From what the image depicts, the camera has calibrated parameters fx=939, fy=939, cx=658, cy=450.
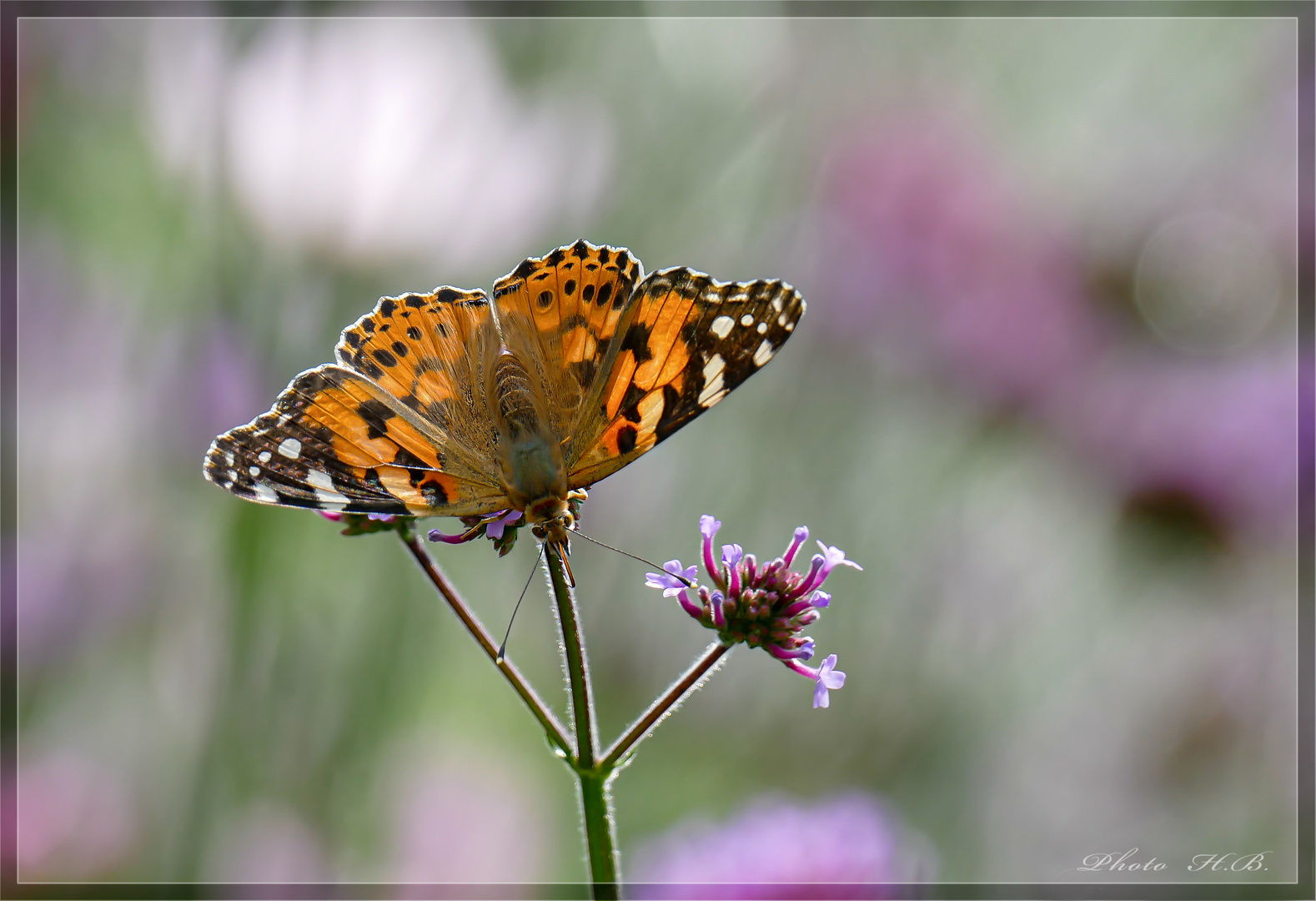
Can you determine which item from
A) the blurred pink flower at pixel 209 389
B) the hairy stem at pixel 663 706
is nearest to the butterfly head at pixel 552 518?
the hairy stem at pixel 663 706

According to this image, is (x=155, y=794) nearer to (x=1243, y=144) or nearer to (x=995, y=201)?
(x=995, y=201)

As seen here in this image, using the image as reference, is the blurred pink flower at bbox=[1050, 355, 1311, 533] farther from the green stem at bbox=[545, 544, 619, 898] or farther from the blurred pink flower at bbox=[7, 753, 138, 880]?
the blurred pink flower at bbox=[7, 753, 138, 880]

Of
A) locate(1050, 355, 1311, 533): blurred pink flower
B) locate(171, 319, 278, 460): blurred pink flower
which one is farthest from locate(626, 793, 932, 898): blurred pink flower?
locate(1050, 355, 1311, 533): blurred pink flower

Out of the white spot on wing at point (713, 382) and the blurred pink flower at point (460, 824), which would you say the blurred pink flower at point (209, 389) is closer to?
the blurred pink flower at point (460, 824)

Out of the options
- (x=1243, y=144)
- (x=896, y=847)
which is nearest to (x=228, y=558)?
(x=896, y=847)

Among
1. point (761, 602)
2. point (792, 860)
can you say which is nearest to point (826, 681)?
point (761, 602)
